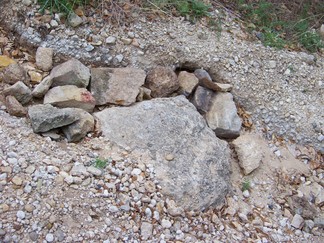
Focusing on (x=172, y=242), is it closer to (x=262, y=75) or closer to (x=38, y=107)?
(x=38, y=107)

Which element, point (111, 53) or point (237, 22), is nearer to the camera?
point (111, 53)

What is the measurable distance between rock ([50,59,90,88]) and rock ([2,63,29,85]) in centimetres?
19

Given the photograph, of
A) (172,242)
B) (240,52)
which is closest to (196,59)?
(240,52)

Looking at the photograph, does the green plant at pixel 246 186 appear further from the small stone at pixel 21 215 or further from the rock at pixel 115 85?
the small stone at pixel 21 215

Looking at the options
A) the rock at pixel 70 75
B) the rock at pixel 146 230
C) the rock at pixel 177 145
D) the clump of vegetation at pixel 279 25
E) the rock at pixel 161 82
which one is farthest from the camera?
the clump of vegetation at pixel 279 25

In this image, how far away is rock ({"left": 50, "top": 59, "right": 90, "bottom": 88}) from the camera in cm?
283

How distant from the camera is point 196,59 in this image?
130 inches

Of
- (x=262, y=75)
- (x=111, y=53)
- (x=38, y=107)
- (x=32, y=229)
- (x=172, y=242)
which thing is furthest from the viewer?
(x=262, y=75)

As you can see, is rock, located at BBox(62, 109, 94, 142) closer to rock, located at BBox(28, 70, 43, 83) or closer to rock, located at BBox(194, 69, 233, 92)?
rock, located at BBox(28, 70, 43, 83)

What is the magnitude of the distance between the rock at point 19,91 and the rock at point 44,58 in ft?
0.92

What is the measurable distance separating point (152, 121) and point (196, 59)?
0.74 m

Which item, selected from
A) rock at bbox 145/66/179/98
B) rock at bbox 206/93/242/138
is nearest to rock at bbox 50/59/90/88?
rock at bbox 145/66/179/98

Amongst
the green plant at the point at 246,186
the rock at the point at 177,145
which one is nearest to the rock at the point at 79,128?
the rock at the point at 177,145

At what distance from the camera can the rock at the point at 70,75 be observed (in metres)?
2.83
